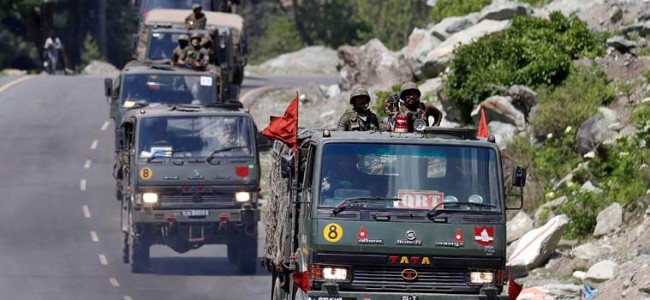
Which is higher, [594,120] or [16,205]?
[594,120]

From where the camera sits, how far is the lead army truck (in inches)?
611

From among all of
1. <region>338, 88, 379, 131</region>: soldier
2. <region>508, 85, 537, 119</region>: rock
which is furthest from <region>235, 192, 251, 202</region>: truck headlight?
<region>338, 88, 379, 131</region>: soldier

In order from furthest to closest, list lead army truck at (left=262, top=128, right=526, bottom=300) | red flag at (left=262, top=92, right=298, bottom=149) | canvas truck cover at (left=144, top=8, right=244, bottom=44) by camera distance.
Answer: canvas truck cover at (left=144, top=8, right=244, bottom=44), red flag at (left=262, top=92, right=298, bottom=149), lead army truck at (left=262, top=128, right=526, bottom=300)

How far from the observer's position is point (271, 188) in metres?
19.4

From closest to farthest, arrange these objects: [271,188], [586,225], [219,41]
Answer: [271,188]
[586,225]
[219,41]

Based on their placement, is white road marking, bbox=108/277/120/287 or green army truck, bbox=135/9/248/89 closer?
white road marking, bbox=108/277/120/287

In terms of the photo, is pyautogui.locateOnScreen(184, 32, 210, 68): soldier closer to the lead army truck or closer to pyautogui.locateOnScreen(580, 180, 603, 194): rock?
pyautogui.locateOnScreen(580, 180, 603, 194): rock

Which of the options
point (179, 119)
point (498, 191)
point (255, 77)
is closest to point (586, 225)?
point (179, 119)

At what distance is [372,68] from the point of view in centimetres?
4256

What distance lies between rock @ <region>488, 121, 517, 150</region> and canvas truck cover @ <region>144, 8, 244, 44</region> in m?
13.3

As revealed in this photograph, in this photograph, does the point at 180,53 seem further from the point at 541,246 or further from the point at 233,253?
the point at 541,246

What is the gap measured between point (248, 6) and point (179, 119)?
86587mm

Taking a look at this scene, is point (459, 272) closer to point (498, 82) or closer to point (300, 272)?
point (300, 272)

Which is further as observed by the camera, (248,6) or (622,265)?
(248,6)
